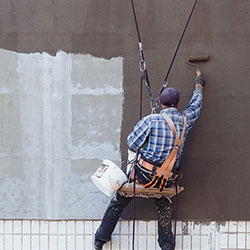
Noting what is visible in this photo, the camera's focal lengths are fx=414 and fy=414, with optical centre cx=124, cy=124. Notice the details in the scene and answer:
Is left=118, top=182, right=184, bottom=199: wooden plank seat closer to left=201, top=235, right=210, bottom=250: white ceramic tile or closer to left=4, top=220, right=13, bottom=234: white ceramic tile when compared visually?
left=201, top=235, right=210, bottom=250: white ceramic tile

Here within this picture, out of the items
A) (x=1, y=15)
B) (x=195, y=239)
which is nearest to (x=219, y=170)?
(x=195, y=239)

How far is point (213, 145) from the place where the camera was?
4.72 m

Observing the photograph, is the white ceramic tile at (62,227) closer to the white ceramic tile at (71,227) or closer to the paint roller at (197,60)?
A: the white ceramic tile at (71,227)

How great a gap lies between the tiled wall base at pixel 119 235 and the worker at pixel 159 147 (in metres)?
0.28

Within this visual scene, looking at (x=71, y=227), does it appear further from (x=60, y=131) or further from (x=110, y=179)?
(x=60, y=131)

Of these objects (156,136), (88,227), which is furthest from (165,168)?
(88,227)

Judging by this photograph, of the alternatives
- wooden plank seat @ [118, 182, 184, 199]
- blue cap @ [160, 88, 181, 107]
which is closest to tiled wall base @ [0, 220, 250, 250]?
wooden plank seat @ [118, 182, 184, 199]

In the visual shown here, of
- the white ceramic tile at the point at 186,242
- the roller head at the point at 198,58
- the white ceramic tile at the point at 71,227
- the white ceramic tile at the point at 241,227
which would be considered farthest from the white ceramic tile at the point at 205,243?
the roller head at the point at 198,58

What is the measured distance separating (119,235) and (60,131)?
1.38 meters

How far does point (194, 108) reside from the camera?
14.4 feet

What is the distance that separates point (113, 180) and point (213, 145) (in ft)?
4.20

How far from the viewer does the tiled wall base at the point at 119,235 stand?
4.76 m

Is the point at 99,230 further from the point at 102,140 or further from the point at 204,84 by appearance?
the point at 204,84

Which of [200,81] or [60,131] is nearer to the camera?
[200,81]
